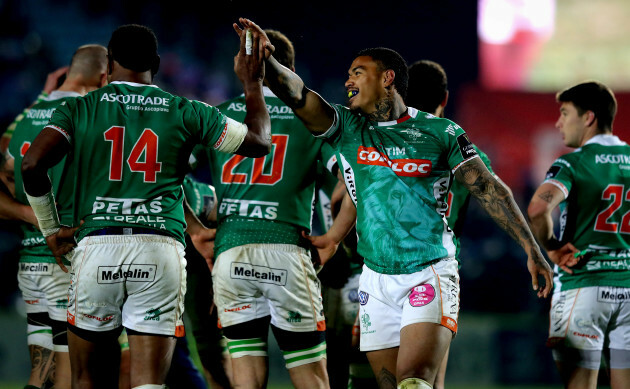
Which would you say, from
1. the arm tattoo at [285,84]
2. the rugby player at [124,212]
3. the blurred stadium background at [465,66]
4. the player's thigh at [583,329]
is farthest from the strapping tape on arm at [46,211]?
the blurred stadium background at [465,66]

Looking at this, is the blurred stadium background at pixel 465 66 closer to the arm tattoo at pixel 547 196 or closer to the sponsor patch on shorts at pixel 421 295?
the arm tattoo at pixel 547 196

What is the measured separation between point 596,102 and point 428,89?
1.47 metres

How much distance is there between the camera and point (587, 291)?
610 centimetres

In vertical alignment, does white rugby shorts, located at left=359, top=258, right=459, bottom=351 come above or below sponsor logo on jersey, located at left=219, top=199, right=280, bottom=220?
below

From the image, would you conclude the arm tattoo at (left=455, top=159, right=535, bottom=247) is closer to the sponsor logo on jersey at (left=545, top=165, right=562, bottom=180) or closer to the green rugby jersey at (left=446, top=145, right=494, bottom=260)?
the green rugby jersey at (left=446, top=145, right=494, bottom=260)

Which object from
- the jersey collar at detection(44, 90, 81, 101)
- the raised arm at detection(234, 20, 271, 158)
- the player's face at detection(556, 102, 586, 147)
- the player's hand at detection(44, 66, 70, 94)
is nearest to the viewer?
the raised arm at detection(234, 20, 271, 158)

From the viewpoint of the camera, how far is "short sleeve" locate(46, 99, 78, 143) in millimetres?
4527

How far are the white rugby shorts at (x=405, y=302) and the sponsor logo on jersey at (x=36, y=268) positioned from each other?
2637 mm

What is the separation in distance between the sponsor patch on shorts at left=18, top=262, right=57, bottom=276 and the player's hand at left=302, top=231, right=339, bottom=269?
204cm

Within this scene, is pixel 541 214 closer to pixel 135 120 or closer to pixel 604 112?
pixel 604 112

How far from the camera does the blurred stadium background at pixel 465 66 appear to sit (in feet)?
38.4

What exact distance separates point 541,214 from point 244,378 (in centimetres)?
258

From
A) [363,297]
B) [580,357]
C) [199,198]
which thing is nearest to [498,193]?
[363,297]

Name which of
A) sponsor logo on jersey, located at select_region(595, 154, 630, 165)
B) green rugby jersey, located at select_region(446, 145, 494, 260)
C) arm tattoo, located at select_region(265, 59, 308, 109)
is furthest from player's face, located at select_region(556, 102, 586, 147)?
arm tattoo, located at select_region(265, 59, 308, 109)
